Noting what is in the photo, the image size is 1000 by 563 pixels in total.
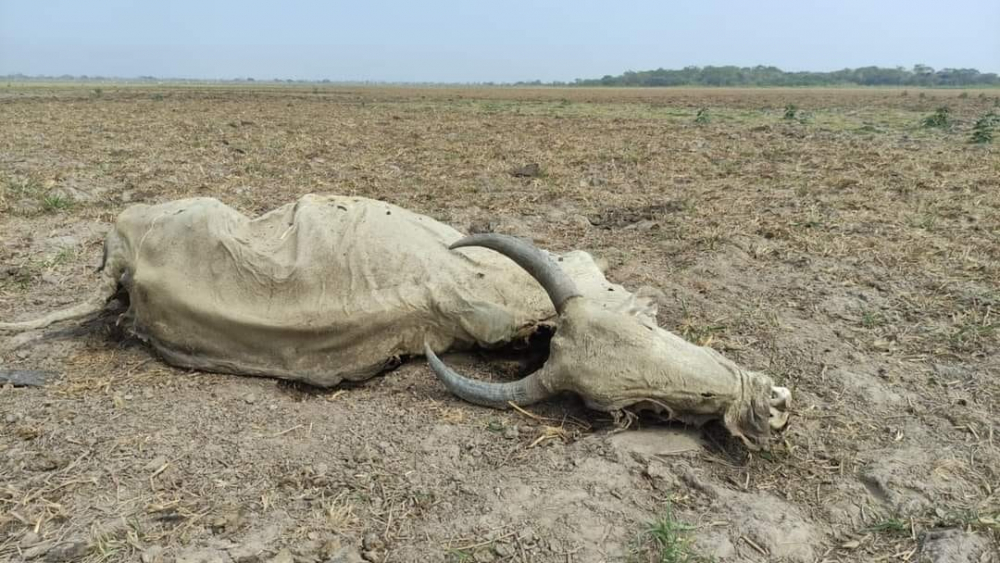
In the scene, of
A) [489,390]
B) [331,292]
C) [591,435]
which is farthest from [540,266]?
[331,292]

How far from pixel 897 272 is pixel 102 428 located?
644 centimetres

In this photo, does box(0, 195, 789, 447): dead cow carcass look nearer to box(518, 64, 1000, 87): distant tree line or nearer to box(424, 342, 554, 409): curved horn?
box(424, 342, 554, 409): curved horn

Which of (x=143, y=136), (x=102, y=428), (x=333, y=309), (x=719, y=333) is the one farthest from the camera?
(x=143, y=136)

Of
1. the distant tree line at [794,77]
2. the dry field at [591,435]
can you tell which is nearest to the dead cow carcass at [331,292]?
the dry field at [591,435]

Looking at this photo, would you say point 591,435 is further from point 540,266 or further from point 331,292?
point 331,292

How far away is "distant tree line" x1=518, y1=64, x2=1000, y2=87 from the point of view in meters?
131

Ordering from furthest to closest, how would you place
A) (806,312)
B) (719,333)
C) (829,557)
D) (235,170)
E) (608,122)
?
(608,122)
(235,170)
(806,312)
(719,333)
(829,557)

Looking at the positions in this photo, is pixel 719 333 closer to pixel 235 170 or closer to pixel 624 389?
pixel 624 389

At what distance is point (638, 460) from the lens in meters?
3.73

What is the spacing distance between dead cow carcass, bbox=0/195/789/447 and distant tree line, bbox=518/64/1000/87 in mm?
139226

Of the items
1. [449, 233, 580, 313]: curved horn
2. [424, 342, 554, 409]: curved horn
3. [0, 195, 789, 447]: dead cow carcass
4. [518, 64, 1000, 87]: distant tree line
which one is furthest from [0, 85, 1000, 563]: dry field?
[518, 64, 1000, 87]: distant tree line

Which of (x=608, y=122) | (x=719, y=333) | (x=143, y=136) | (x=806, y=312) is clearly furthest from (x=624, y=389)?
(x=608, y=122)

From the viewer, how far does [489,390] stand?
13.9ft

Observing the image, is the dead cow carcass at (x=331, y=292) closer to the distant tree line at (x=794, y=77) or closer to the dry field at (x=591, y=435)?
the dry field at (x=591, y=435)
